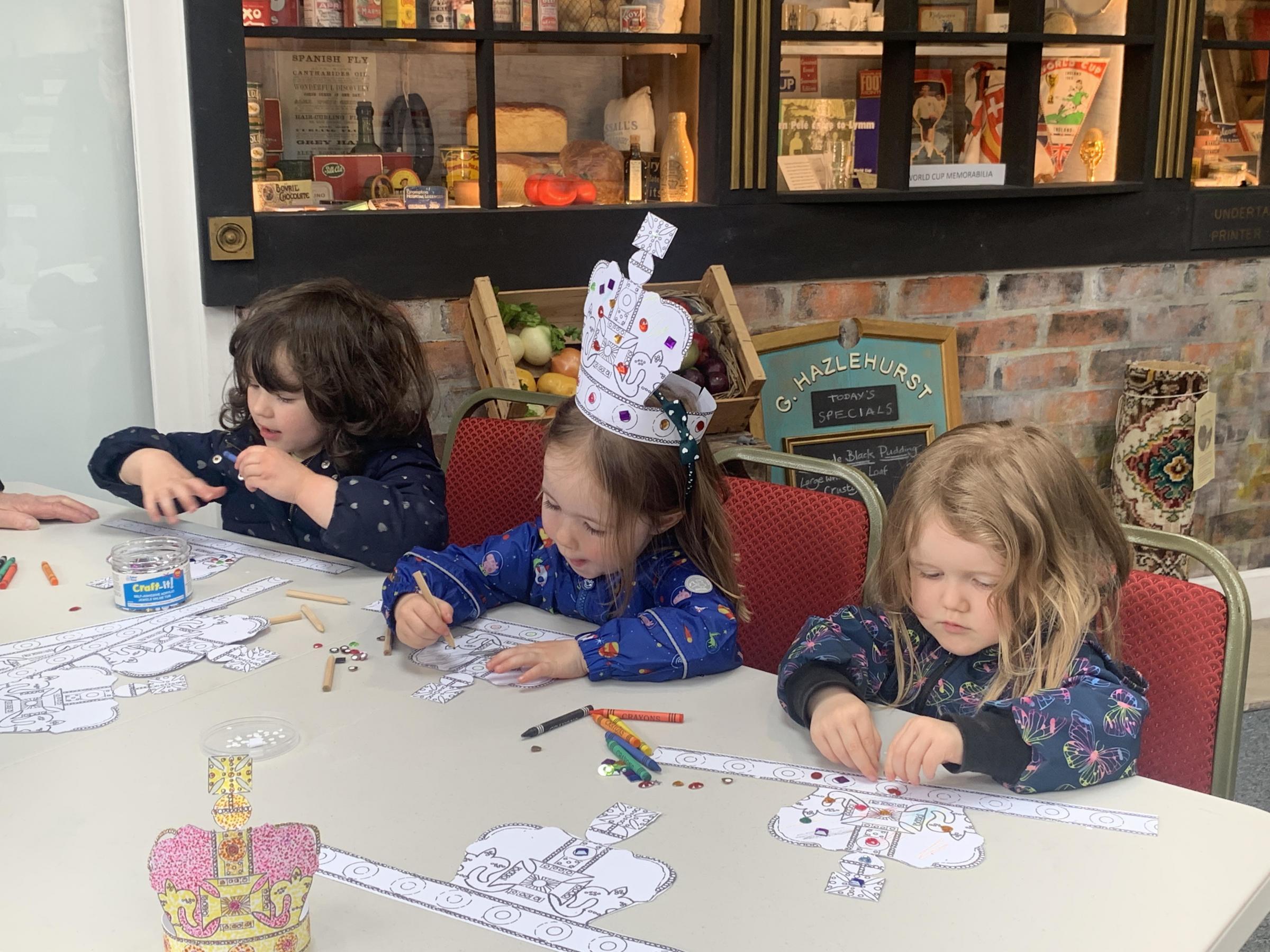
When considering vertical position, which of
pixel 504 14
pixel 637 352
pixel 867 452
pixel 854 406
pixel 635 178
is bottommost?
pixel 867 452

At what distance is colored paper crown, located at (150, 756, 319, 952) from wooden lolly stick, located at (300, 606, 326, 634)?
62 centimetres

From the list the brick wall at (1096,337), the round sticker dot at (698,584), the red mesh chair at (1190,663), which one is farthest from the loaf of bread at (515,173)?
the red mesh chair at (1190,663)

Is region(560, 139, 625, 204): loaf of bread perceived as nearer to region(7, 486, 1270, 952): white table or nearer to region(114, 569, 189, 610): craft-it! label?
region(114, 569, 189, 610): craft-it! label

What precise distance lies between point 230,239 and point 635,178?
916 mm

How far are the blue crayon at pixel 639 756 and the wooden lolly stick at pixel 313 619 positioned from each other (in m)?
0.45

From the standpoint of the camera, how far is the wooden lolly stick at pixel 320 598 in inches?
59.8

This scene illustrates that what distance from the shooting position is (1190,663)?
4.06ft

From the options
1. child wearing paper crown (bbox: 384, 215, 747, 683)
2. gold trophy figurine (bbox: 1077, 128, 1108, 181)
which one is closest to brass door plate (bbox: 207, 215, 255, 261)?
child wearing paper crown (bbox: 384, 215, 747, 683)

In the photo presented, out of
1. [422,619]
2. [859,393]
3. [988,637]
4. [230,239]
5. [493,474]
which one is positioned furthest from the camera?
[859,393]

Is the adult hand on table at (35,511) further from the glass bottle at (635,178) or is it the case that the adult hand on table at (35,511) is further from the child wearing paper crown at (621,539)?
the glass bottle at (635,178)

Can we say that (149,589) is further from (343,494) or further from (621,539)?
(621,539)

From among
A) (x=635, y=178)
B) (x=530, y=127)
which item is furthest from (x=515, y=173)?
(x=635, y=178)

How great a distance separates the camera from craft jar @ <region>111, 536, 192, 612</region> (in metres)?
1.48

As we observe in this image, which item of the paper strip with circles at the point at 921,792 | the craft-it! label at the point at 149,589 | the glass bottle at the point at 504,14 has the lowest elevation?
the paper strip with circles at the point at 921,792
